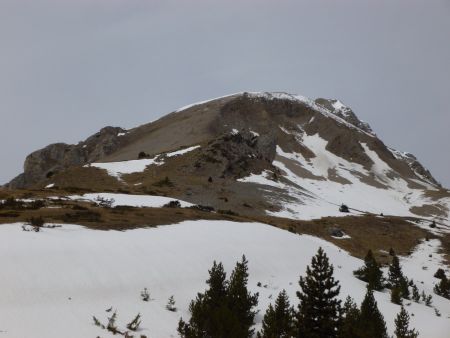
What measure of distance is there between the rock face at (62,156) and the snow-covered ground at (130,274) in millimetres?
83991

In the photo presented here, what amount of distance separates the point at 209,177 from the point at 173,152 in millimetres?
16108

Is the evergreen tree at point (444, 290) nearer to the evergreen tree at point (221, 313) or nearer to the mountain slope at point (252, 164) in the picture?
the evergreen tree at point (221, 313)

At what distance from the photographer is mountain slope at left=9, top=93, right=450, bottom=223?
6256cm

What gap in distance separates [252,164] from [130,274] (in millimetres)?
64716

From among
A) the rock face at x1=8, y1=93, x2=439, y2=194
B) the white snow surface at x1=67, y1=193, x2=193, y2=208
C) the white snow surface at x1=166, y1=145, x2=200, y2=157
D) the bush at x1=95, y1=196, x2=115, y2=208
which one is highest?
the rock face at x1=8, y1=93, x2=439, y2=194

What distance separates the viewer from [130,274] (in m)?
17.8

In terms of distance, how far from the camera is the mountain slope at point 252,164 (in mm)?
62562

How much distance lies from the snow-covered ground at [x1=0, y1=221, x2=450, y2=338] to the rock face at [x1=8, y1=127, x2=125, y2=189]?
83991mm

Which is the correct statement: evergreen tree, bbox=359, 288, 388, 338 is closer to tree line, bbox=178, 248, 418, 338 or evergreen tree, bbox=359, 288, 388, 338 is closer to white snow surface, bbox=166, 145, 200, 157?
tree line, bbox=178, 248, 418, 338

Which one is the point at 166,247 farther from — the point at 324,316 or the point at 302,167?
the point at 302,167

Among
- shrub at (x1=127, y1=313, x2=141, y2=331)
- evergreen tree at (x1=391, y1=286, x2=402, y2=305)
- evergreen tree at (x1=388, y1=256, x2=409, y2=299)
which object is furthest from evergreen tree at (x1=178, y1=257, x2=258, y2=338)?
evergreen tree at (x1=388, y1=256, x2=409, y2=299)

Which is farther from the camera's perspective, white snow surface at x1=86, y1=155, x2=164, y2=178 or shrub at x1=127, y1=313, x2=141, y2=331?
white snow surface at x1=86, y1=155, x2=164, y2=178

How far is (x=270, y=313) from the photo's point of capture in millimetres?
15406

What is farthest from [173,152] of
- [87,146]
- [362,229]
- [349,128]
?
[349,128]
